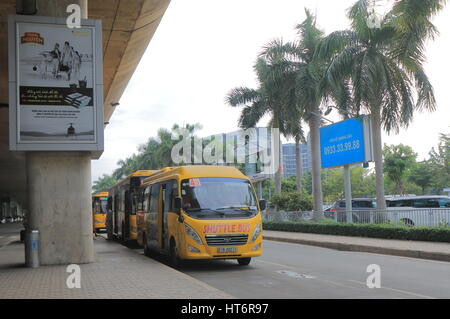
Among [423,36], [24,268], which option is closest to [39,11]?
[24,268]

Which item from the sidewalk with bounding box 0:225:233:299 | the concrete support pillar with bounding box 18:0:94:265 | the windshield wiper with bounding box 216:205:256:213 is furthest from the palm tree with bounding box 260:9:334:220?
the sidewalk with bounding box 0:225:233:299

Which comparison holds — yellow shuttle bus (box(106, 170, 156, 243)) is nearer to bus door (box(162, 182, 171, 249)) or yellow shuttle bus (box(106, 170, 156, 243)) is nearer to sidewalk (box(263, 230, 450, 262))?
bus door (box(162, 182, 171, 249))

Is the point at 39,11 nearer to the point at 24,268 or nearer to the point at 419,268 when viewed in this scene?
the point at 24,268

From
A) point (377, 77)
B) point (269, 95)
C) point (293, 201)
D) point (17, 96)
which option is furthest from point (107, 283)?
point (269, 95)

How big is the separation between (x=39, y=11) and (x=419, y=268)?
1163 cm

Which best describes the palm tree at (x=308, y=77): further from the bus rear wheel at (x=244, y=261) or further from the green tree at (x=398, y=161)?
the green tree at (x=398, y=161)

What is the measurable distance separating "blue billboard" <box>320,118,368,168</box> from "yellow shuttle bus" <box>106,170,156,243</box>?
428 inches

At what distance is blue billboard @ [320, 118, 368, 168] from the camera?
27158 millimetres

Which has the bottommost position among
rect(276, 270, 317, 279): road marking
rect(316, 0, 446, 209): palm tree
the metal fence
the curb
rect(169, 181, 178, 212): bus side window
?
the curb

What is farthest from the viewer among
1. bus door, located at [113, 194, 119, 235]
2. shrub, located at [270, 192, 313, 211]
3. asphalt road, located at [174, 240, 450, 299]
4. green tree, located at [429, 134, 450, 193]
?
green tree, located at [429, 134, 450, 193]

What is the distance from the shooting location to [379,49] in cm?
2647

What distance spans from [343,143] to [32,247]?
19.7 metres

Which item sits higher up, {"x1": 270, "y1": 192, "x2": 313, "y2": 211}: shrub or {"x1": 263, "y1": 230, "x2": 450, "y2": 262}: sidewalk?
{"x1": 270, "y1": 192, "x2": 313, "y2": 211}: shrub
